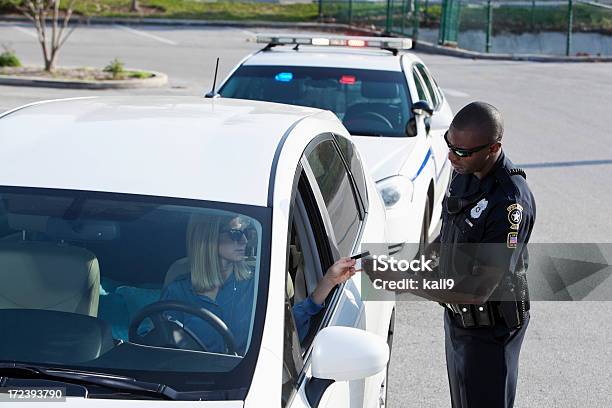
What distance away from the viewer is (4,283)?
137 inches

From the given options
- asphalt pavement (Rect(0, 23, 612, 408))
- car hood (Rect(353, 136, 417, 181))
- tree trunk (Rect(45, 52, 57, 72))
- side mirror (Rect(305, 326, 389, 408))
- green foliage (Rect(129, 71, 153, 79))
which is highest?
side mirror (Rect(305, 326, 389, 408))

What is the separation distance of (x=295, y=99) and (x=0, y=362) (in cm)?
581

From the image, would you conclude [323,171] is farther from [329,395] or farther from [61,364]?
[61,364]

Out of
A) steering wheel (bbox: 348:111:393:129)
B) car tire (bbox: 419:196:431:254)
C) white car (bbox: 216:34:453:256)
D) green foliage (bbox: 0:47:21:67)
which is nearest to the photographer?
car tire (bbox: 419:196:431:254)

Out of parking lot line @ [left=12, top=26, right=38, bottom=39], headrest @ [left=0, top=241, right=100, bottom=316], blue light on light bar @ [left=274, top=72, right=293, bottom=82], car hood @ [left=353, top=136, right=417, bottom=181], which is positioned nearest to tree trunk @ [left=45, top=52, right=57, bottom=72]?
parking lot line @ [left=12, top=26, right=38, bottom=39]

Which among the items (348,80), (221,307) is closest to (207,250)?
(221,307)

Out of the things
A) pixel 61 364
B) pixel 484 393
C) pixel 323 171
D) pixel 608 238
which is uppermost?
pixel 323 171

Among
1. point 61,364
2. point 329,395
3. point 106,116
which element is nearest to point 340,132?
point 106,116

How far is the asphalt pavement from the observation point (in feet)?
19.5

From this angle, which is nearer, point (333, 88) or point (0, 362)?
point (0, 362)

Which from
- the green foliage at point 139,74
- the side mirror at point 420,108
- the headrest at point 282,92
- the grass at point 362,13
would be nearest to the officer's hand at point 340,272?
the side mirror at point 420,108

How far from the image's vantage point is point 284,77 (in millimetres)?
8727

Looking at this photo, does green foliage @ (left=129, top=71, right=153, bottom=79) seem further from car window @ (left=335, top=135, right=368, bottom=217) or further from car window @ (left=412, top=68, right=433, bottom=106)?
car window @ (left=335, top=135, right=368, bottom=217)

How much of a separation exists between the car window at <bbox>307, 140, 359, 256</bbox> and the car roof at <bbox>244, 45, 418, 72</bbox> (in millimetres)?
4263
